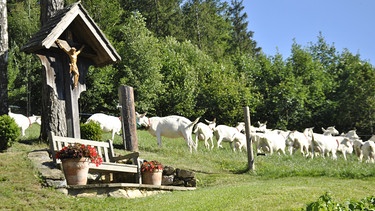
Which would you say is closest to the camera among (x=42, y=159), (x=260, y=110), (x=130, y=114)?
(x=42, y=159)

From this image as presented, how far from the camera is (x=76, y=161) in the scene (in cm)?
1261

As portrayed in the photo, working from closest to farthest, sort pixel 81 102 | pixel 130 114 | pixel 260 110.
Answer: pixel 130 114
pixel 81 102
pixel 260 110

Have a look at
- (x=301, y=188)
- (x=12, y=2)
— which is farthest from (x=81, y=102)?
(x=301, y=188)

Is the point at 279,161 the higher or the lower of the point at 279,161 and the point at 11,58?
the lower

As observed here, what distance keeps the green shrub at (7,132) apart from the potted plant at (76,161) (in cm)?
428

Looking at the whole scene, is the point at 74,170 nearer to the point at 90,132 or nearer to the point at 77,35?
the point at 77,35

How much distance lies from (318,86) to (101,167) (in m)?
38.3

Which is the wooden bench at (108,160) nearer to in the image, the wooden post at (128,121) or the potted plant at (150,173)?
the potted plant at (150,173)

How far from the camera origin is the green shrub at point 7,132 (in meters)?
16.3

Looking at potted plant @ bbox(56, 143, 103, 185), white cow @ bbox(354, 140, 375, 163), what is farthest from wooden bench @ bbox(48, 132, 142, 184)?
white cow @ bbox(354, 140, 375, 163)

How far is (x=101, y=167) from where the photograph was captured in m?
13.2

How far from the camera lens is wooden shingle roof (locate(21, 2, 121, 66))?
13.5 metres

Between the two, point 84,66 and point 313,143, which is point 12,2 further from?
point 84,66

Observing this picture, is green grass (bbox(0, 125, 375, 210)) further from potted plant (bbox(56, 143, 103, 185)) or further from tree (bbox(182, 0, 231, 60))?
tree (bbox(182, 0, 231, 60))
